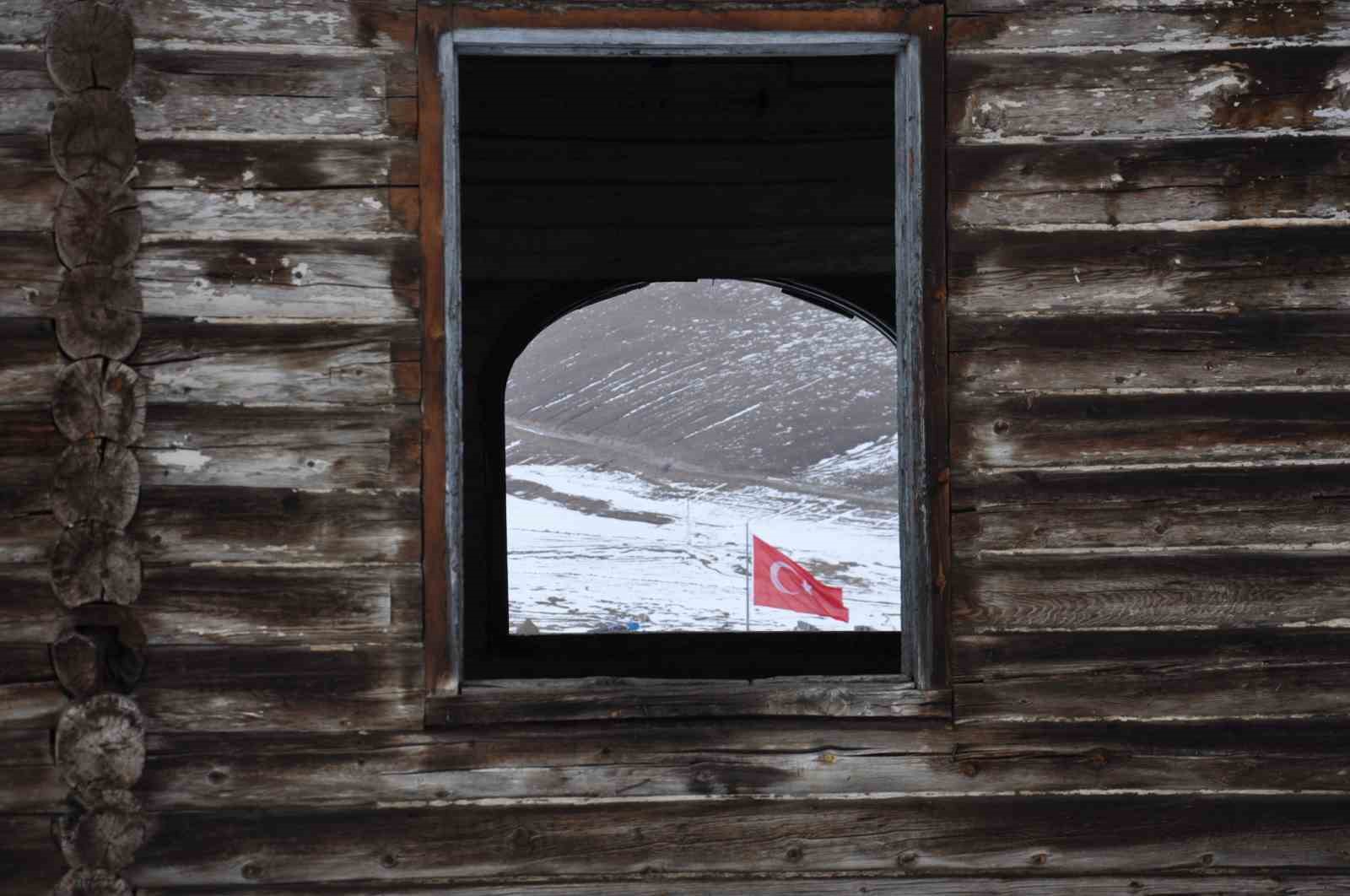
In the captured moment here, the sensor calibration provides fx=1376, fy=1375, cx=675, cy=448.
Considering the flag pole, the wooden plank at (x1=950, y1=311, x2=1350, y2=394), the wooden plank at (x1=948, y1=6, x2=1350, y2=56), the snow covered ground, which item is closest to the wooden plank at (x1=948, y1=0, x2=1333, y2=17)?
the wooden plank at (x1=948, y1=6, x2=1350, y2=56)

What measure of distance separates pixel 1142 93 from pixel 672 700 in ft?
5.65

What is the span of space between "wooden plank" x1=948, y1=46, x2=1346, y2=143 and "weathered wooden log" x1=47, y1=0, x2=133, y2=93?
1.83 m

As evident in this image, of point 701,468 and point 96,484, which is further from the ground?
point 701,468

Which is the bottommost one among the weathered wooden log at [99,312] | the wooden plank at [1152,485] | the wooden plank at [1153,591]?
the wooden plank at [1153,591]

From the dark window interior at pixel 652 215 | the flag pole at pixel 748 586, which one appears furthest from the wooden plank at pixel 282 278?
the flag pole at pixel 748 586

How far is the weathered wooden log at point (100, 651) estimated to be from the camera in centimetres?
301

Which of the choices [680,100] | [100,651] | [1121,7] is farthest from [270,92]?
[680,100]

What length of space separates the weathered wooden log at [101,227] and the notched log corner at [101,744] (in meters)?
0.96

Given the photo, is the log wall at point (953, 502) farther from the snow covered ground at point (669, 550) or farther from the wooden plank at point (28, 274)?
the snow covered ground at point (669, 550)

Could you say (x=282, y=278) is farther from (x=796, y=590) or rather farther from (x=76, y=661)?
(x=796, y=590)

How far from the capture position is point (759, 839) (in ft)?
10.2

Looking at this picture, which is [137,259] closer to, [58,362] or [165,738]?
[58,362]

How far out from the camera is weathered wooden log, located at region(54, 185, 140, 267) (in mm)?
2988

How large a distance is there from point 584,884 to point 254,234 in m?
1.63
